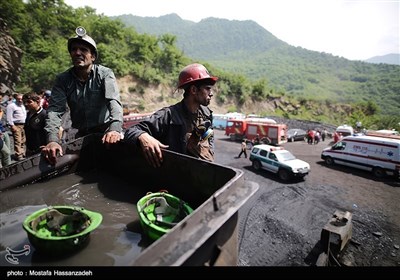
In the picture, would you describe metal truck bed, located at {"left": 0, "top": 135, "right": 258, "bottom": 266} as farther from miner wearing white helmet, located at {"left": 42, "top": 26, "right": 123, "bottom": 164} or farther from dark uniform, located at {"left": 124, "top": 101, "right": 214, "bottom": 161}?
dark uniform, located at {"left": 124, "top": 101, "right": 214, "bottom": 161}

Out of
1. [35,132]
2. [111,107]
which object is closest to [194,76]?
[111,107]

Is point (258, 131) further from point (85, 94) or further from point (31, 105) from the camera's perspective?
point (85, 94)

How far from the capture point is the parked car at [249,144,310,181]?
48.8 ft

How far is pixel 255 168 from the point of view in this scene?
17.8 metres

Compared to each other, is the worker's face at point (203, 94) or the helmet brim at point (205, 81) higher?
the helmet brim at point (205, 81)

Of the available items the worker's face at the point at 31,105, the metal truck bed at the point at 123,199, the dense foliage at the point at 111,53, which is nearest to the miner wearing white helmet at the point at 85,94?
the metal truck bed at the point at 123,199

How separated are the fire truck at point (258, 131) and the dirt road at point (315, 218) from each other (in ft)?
30.6

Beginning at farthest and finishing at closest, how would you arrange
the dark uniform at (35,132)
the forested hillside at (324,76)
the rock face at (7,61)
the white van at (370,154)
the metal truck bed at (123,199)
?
the forested hillside at (324,76) → the rock face at (7,61) → the white van at (370,154) → the dark uniform at (35,132) → the metal truck bed at (123,199)

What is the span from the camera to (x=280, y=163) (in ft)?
50.5

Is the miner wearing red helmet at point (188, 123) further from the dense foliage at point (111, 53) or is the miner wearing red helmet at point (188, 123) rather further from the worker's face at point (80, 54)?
the dense foliage at point (111, 53)

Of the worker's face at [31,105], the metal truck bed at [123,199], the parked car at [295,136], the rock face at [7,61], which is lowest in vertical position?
the parked car at [295,136]

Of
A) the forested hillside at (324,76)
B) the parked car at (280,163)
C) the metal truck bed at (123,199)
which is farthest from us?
the forested hillside at (324,76)

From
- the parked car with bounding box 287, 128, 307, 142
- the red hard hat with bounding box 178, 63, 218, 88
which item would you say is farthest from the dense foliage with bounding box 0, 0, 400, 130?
the red hard hat with bounding box 178, 63, 218, 88

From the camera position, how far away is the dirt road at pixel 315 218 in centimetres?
806
